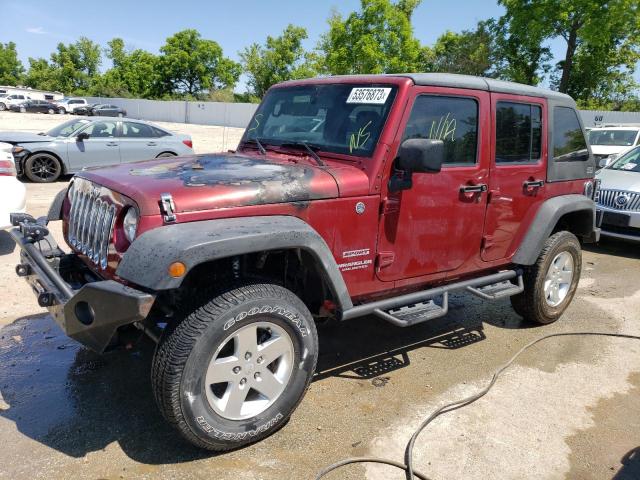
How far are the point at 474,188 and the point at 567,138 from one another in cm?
150

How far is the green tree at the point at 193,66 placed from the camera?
218ft

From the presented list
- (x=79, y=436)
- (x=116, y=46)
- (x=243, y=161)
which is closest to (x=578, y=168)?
(x=243, y=161)

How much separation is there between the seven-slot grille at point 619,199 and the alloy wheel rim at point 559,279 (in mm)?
3551

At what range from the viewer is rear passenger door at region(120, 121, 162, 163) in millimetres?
11617

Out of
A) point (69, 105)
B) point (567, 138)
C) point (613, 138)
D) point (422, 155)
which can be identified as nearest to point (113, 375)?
point (422, 155)

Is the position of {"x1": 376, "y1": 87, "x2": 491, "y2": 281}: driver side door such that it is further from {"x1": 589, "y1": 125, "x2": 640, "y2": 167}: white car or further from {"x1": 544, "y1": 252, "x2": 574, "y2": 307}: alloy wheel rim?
{"x1": 589, "y1": 125, "x2": 640, "y2": 167}: white car

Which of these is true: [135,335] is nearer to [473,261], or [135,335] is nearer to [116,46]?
[473,261]

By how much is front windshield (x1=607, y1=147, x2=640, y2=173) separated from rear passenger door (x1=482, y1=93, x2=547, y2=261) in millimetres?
5267

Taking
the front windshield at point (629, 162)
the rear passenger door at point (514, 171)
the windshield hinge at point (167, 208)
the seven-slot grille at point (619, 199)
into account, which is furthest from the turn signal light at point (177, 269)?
the front windshield at point (629, 162)

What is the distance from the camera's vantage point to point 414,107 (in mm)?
3475

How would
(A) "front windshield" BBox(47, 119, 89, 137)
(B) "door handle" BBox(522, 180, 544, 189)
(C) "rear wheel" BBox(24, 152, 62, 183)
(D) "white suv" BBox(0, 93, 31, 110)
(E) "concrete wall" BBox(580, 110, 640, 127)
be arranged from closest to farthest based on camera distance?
(B) "door handle" BBox(522, 180, 544, 189) → (C) "rear wheel" BBox(24, 152, 62, 183) → (A) "front windshield" BBox(47, 119, 89, 137) → (E) "concrete wall" BBox(580, 110, 640, 127) → (D) "white suv" BBox(0, 93, 31, 110)

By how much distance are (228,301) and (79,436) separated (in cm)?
125

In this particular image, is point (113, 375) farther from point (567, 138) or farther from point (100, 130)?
point (100, 130)

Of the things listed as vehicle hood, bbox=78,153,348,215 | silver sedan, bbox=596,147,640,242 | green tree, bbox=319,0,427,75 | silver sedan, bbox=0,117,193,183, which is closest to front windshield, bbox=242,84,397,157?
vehicle hood, bbox=78,153,348,215
